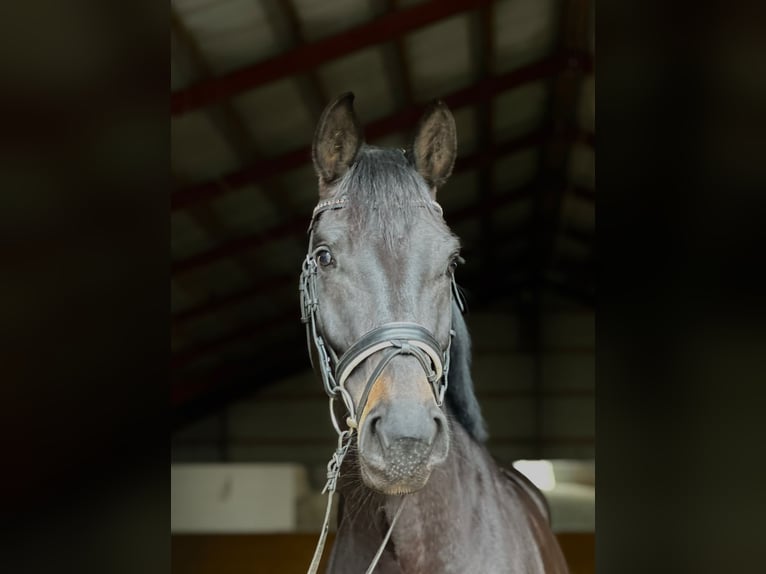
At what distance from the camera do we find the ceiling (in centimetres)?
225

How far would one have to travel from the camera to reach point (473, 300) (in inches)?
98.1

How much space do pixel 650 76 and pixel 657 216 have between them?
373mm

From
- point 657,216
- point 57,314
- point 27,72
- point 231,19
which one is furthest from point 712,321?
point 27,72

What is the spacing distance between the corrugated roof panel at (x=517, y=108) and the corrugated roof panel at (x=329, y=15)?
0.45m

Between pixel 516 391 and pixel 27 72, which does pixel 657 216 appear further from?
pixel 27 72

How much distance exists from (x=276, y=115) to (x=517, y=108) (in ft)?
2.30

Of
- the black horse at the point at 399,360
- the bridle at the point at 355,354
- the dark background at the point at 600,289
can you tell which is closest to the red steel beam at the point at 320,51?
the dark background at the point at 600,289

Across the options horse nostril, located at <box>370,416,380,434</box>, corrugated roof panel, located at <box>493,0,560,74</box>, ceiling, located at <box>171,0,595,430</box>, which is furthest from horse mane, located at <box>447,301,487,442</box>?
corrugated roof panel, located at <box>493,0,560,74</box>

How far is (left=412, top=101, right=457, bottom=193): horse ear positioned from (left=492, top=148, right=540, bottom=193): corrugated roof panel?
1.81ft

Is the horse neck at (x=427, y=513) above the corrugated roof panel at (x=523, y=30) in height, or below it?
below

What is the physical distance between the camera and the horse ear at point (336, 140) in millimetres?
1713

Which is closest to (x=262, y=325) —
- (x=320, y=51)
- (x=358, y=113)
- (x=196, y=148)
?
(x=196, y=148)

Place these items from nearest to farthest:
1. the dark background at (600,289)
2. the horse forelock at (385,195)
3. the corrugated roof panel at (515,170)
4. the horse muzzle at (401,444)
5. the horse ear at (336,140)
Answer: the horse muzzle at (401,444)
the horse forelock at (385,195)
the horse ear at (336,140)
the dark background at (600,289)
the corrugated roof panel at (515,170)

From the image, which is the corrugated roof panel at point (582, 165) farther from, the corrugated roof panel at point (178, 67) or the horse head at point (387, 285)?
the corrugated roof panel at point (178, 67)
